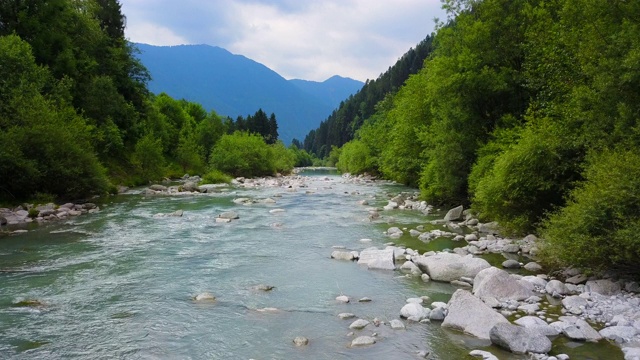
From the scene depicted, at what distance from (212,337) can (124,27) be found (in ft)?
208

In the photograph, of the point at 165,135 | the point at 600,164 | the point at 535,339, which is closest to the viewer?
the point at 535,339

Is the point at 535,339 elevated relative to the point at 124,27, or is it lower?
lower

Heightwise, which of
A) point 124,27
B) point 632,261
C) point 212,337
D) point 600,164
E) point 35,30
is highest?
point 124,27

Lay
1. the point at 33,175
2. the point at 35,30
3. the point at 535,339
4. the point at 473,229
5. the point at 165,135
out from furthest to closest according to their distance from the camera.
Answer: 1. the point at 165,135
2. the point at 35,30
3. the point at 33,175
4. the point at 473,229
5. the point at 535,339

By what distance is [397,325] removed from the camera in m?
8.50

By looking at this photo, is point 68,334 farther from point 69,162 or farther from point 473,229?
point 69,162

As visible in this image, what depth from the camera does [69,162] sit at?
2573 centimetres

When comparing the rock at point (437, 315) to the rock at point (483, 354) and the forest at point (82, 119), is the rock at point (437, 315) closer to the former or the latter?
the rock at point (483, 354)

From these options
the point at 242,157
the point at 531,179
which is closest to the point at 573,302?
the point at 531,179

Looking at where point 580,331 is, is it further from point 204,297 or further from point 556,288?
point 204,297

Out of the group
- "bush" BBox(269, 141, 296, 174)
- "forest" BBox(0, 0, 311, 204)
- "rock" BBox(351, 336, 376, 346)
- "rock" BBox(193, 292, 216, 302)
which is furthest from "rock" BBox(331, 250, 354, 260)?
"bush" BBox(269, 141, 296, 174)

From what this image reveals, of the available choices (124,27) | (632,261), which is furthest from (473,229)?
(124,27)

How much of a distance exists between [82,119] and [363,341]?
30884 mm

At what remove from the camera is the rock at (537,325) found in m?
7.86
